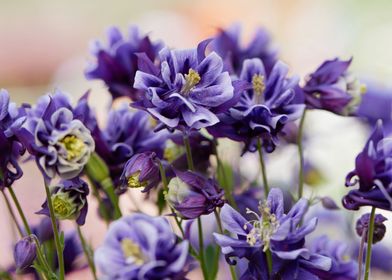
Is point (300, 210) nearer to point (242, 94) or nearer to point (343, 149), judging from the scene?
point (242, 94)

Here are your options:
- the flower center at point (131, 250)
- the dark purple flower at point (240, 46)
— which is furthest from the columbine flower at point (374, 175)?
the dark purple flower at point (240, 46)

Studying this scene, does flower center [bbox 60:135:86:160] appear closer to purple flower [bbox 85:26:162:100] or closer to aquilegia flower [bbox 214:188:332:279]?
aquilegia flower [bbox 214:188:332:279]

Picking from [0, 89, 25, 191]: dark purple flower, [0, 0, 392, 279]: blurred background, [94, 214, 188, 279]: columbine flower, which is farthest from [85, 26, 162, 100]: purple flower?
[0, 0, 392, 279]: blurred background

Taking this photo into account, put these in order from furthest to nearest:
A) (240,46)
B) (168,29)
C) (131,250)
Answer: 1. (168,29)
2. (240,46)
3. (131,250)

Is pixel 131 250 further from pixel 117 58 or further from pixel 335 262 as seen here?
pixel 117 58

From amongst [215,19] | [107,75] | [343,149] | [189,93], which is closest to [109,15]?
[215,19]

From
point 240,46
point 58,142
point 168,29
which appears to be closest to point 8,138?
point 58,142

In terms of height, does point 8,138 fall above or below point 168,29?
above
